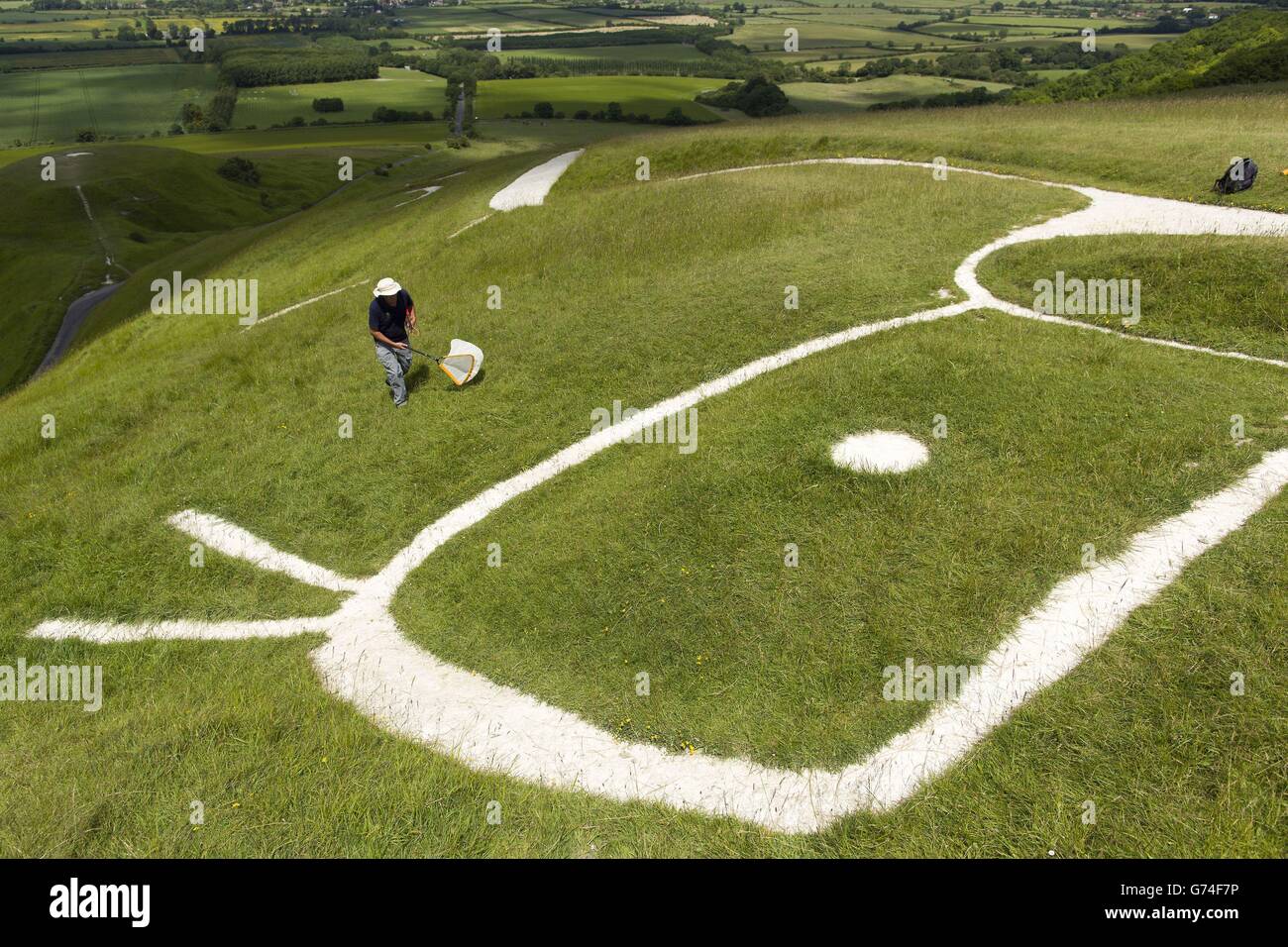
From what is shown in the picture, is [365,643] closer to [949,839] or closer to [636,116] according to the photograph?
[949,839]

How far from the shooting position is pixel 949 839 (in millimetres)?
7426

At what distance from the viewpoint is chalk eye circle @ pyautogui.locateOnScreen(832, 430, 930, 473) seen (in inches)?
531

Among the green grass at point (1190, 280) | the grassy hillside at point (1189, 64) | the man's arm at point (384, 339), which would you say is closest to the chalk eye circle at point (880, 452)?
the green grass at point (1190, 280)

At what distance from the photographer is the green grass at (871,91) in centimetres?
10631

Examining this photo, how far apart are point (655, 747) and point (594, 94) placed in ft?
529

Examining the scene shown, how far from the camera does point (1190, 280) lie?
18.2m

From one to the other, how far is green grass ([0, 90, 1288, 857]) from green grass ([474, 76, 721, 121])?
114 meters
